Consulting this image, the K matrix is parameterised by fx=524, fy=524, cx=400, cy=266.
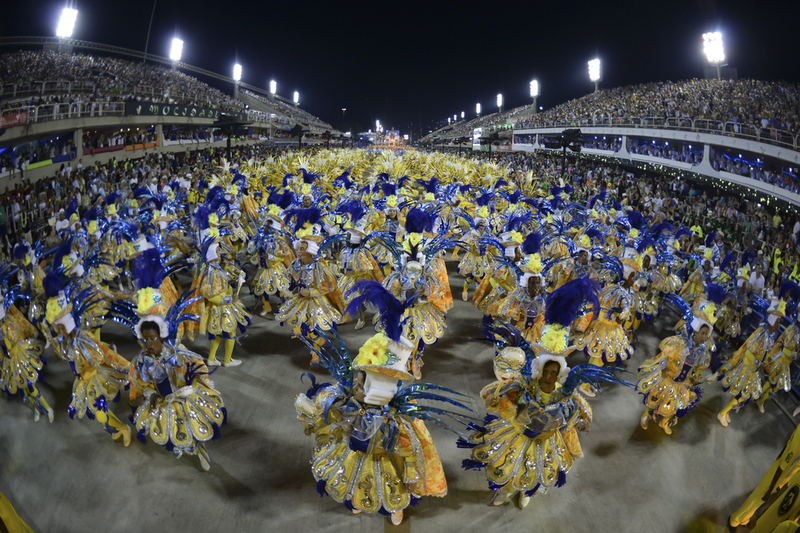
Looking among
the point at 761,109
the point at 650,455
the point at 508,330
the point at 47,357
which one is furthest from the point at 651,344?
the point at 761,109

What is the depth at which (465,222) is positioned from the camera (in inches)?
441

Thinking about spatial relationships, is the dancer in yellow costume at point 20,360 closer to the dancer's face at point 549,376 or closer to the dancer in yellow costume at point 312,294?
the dancer in yellow costume at point 312,294

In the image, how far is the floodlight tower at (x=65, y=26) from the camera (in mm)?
31484

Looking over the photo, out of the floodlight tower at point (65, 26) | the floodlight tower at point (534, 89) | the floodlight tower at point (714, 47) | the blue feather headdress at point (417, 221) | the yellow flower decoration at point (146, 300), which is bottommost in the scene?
the yellow flower decoration at point (146, 300)

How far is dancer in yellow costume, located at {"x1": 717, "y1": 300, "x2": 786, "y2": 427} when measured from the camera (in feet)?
20.5

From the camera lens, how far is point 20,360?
230 inches

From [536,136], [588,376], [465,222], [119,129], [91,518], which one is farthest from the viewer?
Answer: [536,136]

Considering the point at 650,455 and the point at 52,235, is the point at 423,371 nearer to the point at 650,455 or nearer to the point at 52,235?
the point at 650,455

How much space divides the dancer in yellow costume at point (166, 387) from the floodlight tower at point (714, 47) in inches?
1319

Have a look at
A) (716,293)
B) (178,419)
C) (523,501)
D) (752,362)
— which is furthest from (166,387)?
(752,362)

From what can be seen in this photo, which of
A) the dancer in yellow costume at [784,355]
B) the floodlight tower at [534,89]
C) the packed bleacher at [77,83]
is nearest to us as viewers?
the dancer in yellow costume at [784,355]

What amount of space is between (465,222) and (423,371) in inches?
175

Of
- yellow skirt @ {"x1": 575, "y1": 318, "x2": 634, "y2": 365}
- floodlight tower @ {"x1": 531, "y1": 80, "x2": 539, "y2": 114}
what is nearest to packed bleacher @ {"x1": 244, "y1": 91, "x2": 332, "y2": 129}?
floodlight tower @ {"x1": 531, "y1": 80, "x2": 539, "y2": 114}

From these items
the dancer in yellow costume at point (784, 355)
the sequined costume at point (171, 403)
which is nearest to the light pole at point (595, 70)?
the dancer in yellow costume at point (784, 355)
